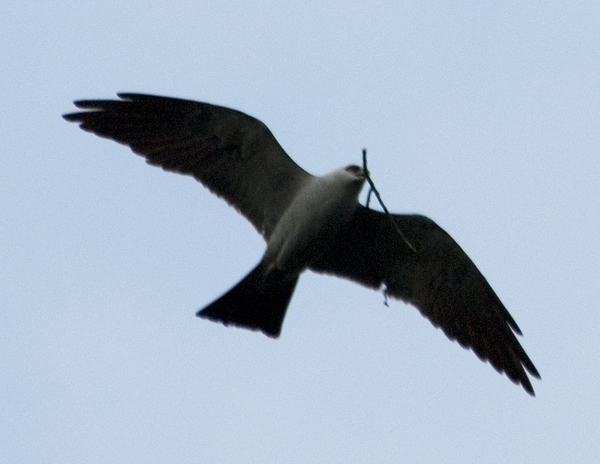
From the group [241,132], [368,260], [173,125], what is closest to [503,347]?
[368,260]

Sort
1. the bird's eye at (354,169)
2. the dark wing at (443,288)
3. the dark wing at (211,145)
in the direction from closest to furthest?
1. the bird's eye at (354,169)
2. the dark wing at (211,145)
3. the dark wing at (443,288)

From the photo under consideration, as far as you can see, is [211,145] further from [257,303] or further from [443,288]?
[443,288]

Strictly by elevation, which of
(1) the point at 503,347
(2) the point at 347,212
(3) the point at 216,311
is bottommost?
(3) the point at 216,311

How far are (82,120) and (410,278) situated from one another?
3.61 meters

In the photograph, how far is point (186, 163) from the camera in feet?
29.6

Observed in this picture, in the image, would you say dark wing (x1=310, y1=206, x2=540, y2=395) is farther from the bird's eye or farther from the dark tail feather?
A: the bird's eye

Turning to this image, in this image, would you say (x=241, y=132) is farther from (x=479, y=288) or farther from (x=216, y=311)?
(x=479, y=288)

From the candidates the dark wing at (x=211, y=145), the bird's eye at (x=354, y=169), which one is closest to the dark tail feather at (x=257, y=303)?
the dark wing at (x=211, y=145)

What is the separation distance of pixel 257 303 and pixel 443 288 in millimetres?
1888

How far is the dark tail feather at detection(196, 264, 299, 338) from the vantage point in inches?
347

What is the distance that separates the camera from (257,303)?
894cm

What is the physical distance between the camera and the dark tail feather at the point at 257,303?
28.9 ft

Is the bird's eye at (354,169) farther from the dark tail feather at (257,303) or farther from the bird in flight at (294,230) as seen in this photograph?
the dark tail feather at (257,303)

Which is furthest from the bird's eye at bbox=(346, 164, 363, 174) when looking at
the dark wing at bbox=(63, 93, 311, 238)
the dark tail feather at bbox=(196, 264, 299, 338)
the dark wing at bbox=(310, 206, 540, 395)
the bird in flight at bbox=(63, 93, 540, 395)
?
the dark tail feather at bbox=(196, 264, 299, 338)
